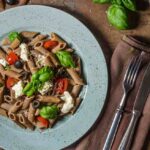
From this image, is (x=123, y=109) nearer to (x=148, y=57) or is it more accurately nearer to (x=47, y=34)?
(x=148, y=57)

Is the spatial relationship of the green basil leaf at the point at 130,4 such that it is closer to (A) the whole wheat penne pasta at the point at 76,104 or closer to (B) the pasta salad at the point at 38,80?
(B) the pasta salad at the point at 38,80

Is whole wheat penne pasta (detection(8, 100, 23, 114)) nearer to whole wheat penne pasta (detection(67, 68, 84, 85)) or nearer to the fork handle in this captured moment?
whole wheat penne pasta (detection(67, 68, 84, 85))

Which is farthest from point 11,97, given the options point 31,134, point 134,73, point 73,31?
point 134,73

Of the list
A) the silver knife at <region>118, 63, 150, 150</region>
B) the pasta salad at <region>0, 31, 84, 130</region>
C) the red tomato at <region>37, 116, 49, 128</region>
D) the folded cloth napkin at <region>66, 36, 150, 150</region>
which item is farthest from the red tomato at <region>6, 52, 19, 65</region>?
the silver knife at <region>118, 63, 150, 150</region>

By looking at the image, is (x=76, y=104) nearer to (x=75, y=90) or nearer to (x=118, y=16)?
(x=75, y=90)

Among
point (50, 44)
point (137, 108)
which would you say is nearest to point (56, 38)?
point (50, 44)

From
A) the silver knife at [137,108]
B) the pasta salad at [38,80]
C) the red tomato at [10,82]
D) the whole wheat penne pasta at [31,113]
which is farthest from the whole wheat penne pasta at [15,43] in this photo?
the silver knife at [137,108]
